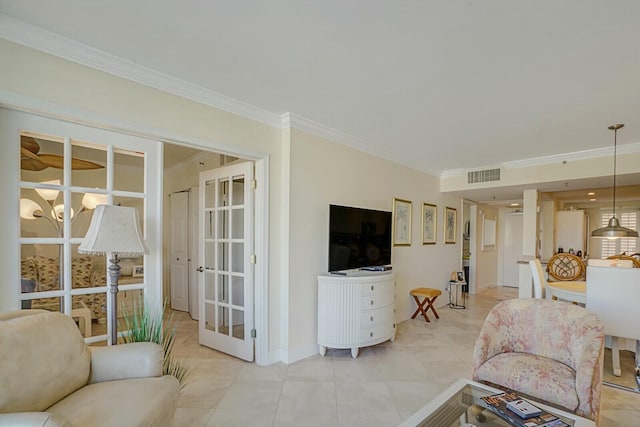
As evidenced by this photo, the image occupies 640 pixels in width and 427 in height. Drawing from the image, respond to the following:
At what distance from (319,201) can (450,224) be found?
353cm

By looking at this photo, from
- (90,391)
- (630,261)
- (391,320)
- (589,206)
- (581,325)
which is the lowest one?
(391,320)

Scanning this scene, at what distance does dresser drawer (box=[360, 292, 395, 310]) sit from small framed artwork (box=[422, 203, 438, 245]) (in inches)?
75.1

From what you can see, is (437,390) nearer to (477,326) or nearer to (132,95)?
(477,326)

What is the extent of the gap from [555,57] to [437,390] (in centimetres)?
262

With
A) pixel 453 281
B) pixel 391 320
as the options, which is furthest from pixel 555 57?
pixel 453 281

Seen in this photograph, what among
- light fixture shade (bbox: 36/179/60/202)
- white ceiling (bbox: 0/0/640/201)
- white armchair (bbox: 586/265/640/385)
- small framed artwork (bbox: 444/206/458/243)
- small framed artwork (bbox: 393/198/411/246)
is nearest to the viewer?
white ceiling (bbox: 0/0/640/201)

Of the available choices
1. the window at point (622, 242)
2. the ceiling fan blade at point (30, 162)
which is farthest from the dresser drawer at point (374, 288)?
the window at point (622, 242)

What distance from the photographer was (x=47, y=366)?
58.4 inches

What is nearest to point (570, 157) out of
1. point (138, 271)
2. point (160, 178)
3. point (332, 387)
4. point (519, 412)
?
point (519, 412)

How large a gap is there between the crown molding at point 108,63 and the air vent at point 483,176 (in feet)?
13.0

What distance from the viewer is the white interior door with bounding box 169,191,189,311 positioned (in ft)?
16.5

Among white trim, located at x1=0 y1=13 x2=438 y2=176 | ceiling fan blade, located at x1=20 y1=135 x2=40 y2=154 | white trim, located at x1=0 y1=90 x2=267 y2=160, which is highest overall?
white trim, located at x1=0 y1=13 x2=438 y2=176

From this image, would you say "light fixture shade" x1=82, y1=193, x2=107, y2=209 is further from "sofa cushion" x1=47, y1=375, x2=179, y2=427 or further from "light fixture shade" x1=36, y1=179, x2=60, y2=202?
"sofa cushion" x1=47, y1=375, x2=179, y2=427

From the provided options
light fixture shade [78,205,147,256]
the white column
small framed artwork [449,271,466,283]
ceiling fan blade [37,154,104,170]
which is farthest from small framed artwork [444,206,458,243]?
ceiling fan blade [37,154,104,170]
